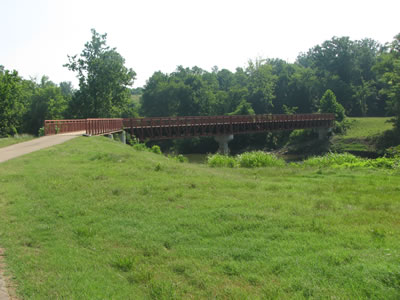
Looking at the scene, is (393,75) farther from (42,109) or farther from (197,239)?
(42,109)

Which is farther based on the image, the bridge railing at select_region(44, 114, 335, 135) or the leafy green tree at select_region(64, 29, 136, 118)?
the leafy green tree at select_region(64, 29, 136, 118)

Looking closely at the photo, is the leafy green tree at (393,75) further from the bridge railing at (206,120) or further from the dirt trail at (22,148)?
the dirt trail at (22,148)

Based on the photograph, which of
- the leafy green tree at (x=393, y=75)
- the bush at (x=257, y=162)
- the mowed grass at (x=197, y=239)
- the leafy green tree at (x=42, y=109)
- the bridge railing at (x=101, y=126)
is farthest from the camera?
the leafy green tree at (x=42, y=109)

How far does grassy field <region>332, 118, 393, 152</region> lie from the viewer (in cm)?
4994

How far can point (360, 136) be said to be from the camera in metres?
53.0

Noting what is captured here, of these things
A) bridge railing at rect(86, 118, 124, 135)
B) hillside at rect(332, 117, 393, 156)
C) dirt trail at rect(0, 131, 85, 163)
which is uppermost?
bridge railing at rect(86, 118, 124, 135)

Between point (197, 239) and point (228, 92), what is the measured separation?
83.1 m

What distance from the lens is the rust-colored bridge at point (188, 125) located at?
99.1 ft

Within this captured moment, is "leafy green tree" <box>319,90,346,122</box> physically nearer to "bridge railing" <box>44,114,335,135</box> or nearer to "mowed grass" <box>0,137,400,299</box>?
"bridge railing" <box>44,114,335,135</box>

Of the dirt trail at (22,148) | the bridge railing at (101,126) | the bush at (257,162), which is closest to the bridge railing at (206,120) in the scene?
the bridge railing at (101,126)

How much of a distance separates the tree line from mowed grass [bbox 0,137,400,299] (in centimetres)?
4561

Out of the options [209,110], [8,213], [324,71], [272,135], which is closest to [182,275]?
[8,213]

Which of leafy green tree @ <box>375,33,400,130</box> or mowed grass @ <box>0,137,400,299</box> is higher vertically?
leafy green tree @ <box>375,33,400,130</box>

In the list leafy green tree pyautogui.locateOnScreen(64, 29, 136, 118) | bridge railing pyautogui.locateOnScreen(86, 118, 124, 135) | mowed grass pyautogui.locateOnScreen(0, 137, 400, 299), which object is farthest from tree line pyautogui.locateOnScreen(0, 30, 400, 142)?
mowed grass pyautogui.locateOnScreen(0, 137, 400, 299)
